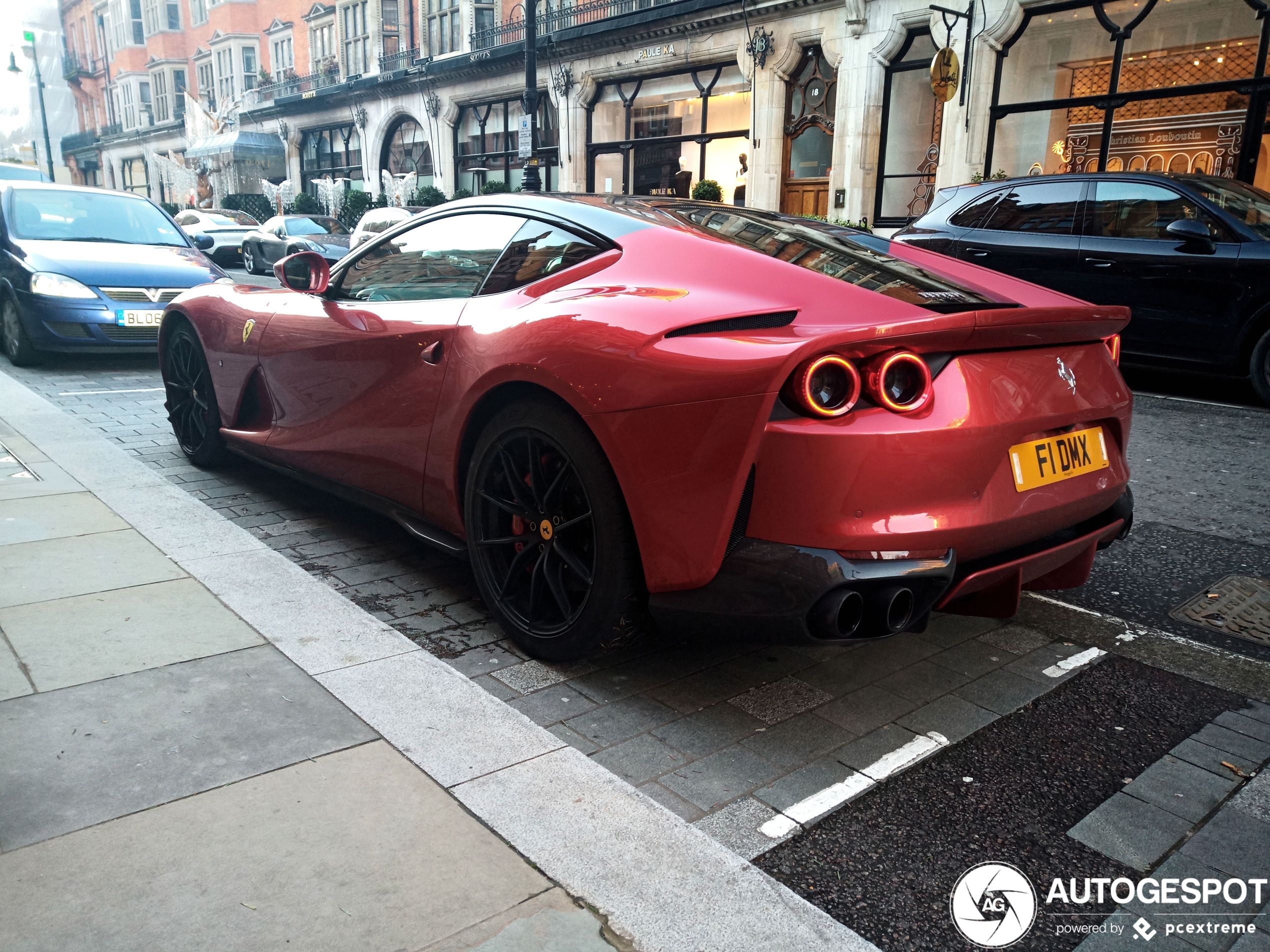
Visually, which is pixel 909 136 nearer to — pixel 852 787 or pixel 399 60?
pixel 852 787

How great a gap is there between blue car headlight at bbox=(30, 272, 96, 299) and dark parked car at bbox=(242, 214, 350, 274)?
9.98 metres

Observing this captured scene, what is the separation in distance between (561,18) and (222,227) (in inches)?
426

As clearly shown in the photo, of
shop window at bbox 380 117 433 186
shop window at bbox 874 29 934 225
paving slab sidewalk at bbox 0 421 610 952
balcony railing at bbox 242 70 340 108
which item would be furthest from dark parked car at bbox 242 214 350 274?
balcony railing at bbox 242 70 340 108

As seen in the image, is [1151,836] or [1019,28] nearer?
[1151,836]

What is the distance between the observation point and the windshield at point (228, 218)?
2657 centimetres

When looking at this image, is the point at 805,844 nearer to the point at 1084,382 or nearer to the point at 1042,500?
the point at 1042,500

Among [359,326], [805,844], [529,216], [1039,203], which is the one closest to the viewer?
[805,844]

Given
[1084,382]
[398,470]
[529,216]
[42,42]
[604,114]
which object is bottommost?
[398,470]

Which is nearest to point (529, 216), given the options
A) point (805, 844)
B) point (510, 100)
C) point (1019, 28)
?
point (805, 844)

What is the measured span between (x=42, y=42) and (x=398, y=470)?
10218 cm

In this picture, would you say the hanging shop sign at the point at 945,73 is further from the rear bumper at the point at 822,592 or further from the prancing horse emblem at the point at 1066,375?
the rear bumper at the point at 822,592

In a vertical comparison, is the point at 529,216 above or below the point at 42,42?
below

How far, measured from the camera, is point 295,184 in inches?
1697

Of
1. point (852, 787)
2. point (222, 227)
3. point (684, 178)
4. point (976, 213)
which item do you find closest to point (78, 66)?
point (222, 227)
